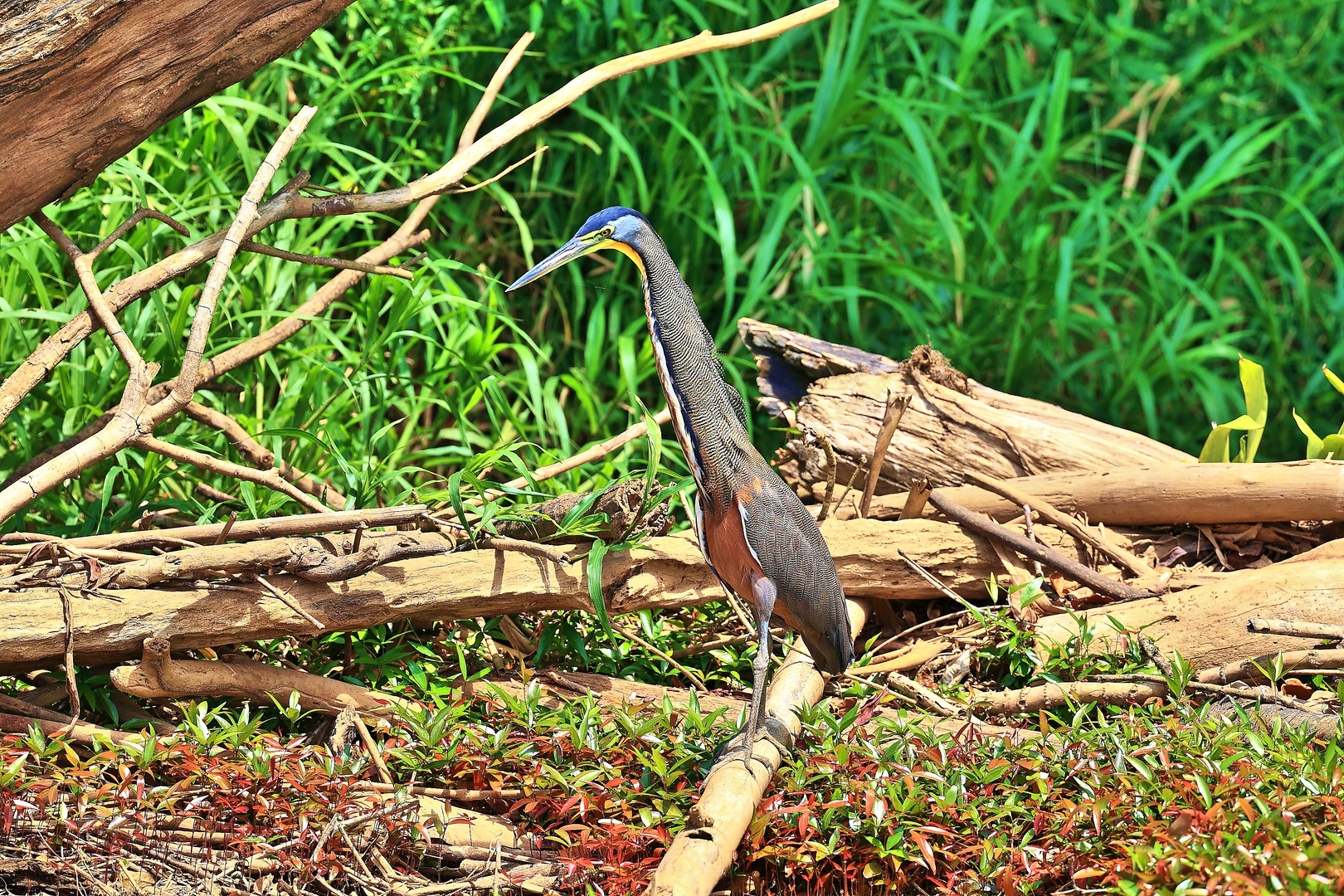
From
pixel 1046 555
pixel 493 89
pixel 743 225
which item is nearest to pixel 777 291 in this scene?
pixel 743 225

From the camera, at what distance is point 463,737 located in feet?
8.34

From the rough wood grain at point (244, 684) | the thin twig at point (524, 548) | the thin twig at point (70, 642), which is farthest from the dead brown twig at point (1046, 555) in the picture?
the thin twig at point (70, 642)

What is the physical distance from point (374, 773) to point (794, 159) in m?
2.92

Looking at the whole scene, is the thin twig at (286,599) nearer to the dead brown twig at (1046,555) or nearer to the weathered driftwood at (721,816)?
the weathered driftwood at (721,816)

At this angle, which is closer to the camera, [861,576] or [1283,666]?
[1283,666]

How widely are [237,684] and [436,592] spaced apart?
50cm

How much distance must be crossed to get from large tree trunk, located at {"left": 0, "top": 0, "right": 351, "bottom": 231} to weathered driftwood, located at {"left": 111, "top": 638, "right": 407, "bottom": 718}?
103 centimetres

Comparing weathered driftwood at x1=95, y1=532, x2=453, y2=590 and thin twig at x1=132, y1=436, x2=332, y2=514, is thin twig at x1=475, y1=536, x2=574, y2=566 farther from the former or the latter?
thin twig at x1=132, y1=436, x2=332, y2=514

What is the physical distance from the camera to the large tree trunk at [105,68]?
2.21 metres

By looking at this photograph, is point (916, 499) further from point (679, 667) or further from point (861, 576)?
point (679, 667)

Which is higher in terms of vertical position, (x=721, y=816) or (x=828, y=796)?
(x=721, y=816)

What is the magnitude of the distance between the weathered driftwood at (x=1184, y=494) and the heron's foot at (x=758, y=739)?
107 centimetres

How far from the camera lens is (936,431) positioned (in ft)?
11.6

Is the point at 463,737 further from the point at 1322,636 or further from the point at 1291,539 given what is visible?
the point at 1291,539
